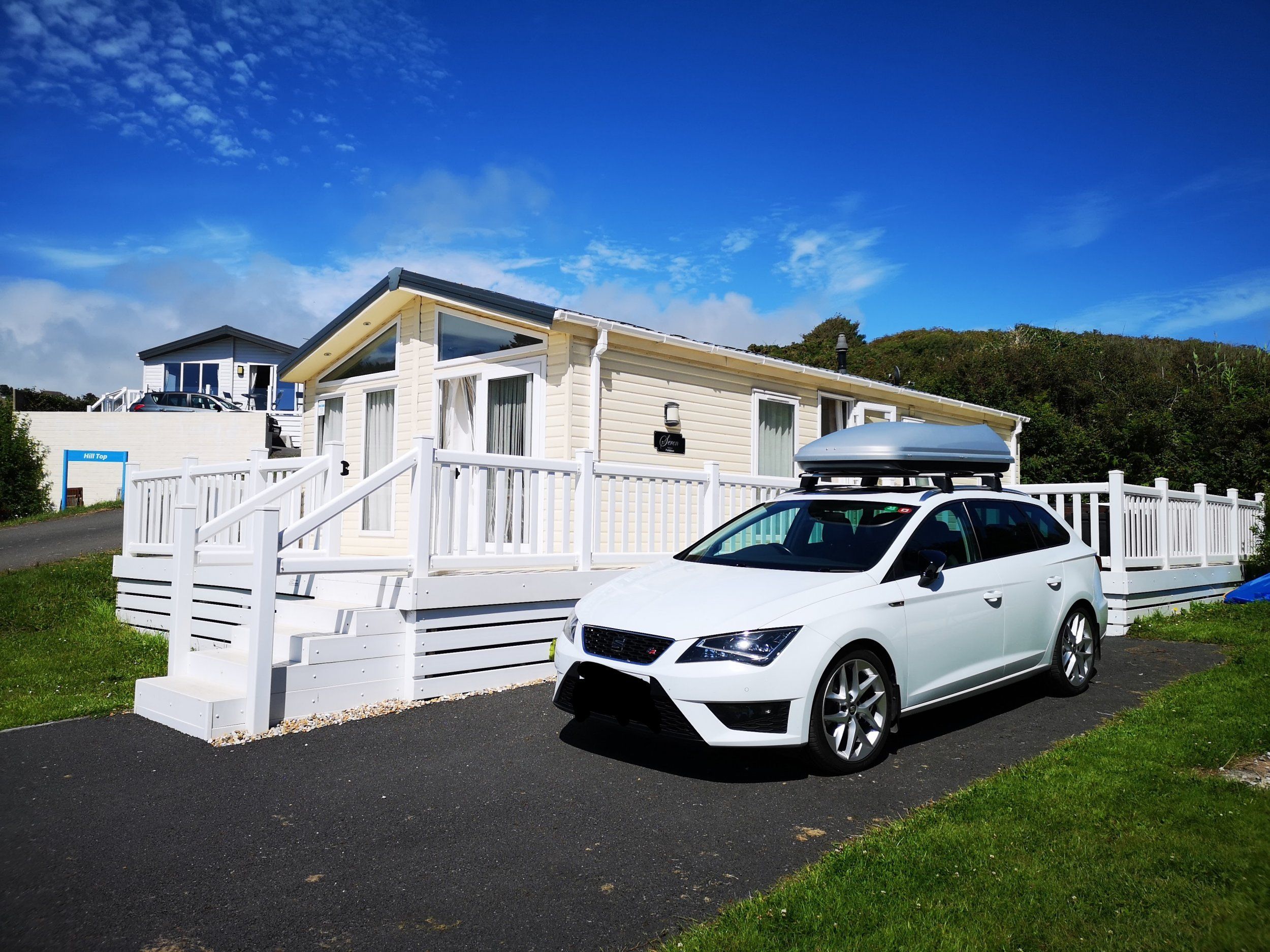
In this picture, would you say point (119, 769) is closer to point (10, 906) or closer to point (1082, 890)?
point (10, 906)

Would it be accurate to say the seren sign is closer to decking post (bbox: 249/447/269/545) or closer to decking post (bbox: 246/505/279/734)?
decking post (bbox: 249/447/269/545)

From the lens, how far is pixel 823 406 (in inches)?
526

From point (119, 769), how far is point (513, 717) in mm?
2338

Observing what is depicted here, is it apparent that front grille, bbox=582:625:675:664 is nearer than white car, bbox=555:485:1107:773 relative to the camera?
No

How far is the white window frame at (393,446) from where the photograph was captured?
11.5 metres

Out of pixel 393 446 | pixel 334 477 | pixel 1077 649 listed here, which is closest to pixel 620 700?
pixel 1077 649

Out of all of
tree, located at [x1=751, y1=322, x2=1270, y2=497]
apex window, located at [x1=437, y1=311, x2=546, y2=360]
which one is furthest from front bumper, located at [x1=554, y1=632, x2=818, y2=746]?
tree, located at [x1=751, y1=322, x2=1270, y2=497]

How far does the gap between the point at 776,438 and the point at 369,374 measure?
589cm

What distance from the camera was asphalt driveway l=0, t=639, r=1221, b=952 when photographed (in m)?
3.14

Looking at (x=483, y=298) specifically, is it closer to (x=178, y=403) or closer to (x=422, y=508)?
(x=422, y=508)

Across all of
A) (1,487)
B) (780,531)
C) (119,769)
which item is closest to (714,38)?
(780,531)

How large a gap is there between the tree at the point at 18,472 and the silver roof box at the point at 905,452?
24082 millimetres

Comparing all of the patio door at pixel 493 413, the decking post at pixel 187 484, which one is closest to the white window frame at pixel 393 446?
the patio door at pixel 493 413

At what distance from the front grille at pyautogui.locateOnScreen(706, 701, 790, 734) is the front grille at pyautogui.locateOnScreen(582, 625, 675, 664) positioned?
0.41 m
